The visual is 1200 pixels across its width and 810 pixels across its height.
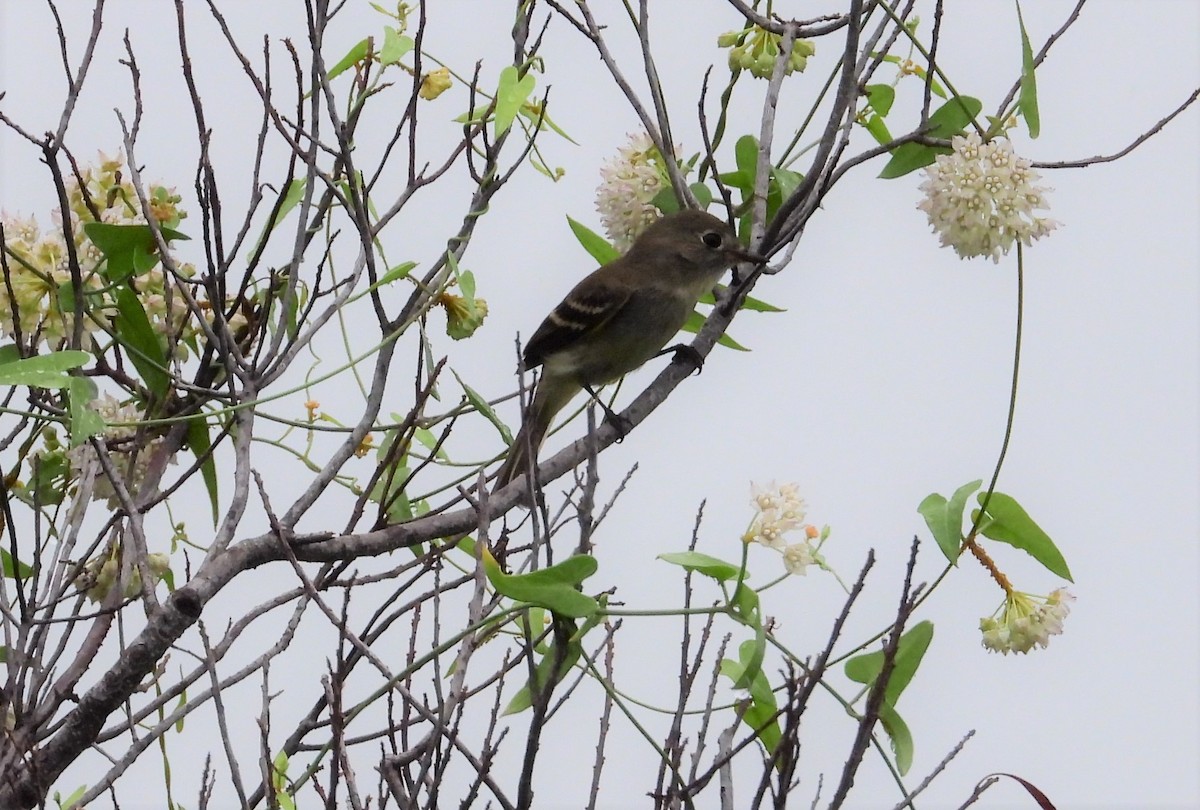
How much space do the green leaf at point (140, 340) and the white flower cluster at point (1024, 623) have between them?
116 centimetres

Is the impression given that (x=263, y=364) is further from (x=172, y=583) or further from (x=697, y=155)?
(x=697, y=155)

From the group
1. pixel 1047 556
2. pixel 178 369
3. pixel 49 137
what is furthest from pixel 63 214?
pixel 1047 556

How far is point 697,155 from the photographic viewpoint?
2141mm

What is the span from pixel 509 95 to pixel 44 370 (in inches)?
27.7

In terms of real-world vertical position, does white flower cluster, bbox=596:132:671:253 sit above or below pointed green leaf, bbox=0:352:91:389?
above

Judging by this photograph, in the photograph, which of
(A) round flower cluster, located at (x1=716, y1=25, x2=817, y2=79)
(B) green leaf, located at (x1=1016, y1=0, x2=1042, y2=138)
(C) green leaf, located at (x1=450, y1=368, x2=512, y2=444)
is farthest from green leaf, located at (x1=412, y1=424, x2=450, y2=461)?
(B) green leaf, located at (x1=1016, y1=0, x2=1042, y2=138)

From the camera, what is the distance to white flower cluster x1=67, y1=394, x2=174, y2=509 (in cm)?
186

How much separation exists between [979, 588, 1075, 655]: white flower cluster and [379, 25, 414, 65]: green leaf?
111 cm

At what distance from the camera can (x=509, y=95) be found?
5.83 feet

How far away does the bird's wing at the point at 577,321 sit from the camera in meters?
2.81

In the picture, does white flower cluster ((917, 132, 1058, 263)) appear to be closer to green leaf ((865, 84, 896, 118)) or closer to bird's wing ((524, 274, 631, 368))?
green leaf ((865, 84, 896, 118))

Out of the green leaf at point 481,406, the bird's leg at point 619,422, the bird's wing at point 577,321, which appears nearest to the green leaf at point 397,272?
the green leaf at point 481,406

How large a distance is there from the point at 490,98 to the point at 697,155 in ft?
1.19

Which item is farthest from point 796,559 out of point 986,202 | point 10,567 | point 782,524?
point 10,567
